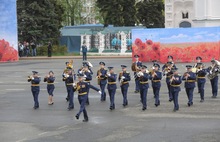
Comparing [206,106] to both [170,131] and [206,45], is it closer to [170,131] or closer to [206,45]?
[170,131]

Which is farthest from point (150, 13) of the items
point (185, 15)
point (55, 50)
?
point (55, 50)

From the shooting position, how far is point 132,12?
7062 cm

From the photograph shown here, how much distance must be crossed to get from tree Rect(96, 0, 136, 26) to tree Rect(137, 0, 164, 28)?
88.2 inches

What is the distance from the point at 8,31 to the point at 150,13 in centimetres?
2575

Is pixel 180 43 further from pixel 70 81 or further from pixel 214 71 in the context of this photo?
pixel 70 81

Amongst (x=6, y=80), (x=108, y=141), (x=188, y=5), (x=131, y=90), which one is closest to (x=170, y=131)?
(x=108, y=141)

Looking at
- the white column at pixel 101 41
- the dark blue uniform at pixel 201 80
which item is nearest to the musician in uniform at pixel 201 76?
the dark blue uniform at pixel 201 80

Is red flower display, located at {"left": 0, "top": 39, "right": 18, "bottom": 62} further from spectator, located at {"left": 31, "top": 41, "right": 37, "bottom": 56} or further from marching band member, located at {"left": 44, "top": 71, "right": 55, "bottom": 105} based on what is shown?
marching band member, located at {"left": 44, "top": 71, "right": 55, "bottom": 105}

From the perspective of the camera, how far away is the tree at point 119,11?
230ft

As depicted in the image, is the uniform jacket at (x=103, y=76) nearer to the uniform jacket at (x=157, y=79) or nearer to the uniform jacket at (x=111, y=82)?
the uniform jacket at (x=111, y=82)

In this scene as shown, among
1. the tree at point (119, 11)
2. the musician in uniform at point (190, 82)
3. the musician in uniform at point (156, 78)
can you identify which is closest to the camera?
the musician in uniform at point (190, 82)

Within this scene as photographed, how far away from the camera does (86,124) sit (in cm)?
1706

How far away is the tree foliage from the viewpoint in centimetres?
7031

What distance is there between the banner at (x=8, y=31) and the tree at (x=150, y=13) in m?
23.9
